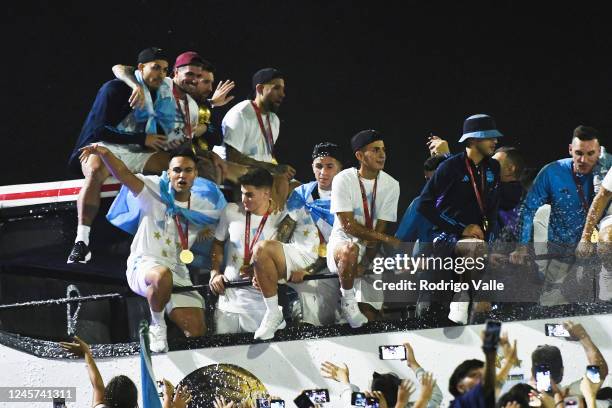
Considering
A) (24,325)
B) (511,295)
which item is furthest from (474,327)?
(24,325)

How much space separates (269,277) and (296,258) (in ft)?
1.07

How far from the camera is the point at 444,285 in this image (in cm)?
820

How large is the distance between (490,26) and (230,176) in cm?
312

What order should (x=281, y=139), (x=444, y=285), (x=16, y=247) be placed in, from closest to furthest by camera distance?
1. (x=444, y=285)
2. (x=16, y=247)
3. (x=281, y=139)

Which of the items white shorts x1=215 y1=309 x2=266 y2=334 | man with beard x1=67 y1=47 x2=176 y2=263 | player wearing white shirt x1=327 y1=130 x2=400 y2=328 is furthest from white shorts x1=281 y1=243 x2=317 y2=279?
man with beard x1=67 y1=47 x2=176 y2=263

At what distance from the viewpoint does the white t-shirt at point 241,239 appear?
827cm

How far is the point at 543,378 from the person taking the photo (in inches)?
315

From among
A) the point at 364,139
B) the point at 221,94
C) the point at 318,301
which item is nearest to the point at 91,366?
the point at 318,301

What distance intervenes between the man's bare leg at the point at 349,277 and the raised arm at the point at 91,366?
5.04 feet

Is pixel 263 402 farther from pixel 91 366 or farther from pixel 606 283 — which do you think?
pixel 606 283

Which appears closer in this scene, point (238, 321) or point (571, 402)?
point (571, 402)

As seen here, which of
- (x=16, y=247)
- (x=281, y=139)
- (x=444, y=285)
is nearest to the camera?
(x=444, y=285)

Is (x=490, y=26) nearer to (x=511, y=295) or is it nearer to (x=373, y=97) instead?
(x=373, y=97)

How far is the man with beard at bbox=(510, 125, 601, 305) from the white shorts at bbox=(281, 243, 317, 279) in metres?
1.27
